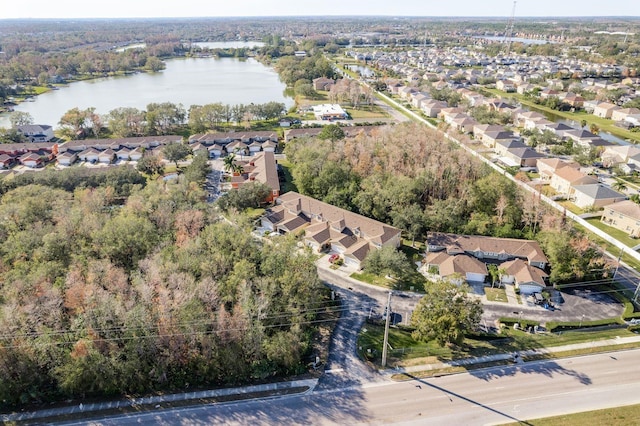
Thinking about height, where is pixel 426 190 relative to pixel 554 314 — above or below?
above

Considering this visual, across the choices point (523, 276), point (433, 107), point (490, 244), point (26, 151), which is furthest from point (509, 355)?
point (26, 151)

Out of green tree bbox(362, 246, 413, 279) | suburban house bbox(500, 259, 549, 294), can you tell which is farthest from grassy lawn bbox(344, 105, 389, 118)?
green tree bbox(362, 246, 413, 279)

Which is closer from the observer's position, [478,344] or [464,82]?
[478,344]

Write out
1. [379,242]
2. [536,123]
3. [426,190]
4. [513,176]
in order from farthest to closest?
[536,123] < [513,176] < [426,190] < [379,242]

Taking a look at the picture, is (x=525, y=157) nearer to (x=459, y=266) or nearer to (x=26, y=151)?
(x=459, y=266)

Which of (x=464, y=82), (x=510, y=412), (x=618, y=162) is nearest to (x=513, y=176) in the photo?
(x=618, y=162)

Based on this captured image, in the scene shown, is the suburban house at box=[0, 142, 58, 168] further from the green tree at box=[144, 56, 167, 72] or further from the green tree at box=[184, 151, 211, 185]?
the green tree at box=[144, 56, 167, 72]

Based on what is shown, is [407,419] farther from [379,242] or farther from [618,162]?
[618,162]
